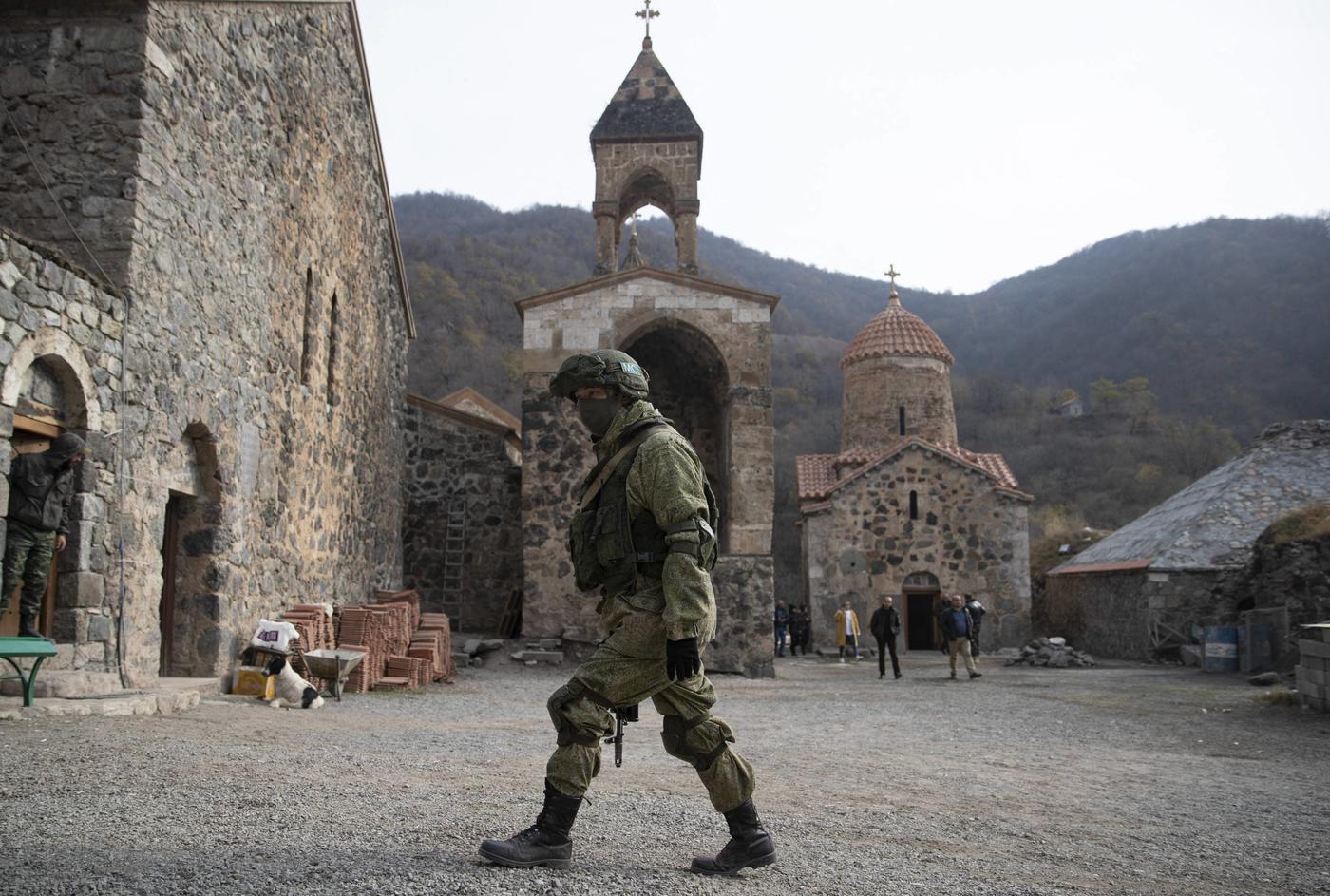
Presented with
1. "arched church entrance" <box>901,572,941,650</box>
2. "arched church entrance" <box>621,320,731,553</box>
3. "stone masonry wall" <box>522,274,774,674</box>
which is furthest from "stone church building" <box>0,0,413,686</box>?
"arched church entrance" <box>901,572,941,650</box>

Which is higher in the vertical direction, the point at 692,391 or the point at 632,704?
the point at 692,391

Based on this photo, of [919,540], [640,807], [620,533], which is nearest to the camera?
[620,533]

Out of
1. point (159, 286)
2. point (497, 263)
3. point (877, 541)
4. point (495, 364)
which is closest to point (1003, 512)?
point (877, 541)

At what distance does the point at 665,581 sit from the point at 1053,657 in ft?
57.7

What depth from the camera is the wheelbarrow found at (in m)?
9.41

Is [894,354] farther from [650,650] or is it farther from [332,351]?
[650,650]

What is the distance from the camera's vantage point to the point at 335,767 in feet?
17.5

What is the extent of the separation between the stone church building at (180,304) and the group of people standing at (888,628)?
8333mm

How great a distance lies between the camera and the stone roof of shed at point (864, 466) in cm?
2348

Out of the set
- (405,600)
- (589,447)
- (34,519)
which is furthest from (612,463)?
(589,447)

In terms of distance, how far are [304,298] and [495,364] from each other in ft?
141

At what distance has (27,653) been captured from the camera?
5977mm

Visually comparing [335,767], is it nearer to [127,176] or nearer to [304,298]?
[127,176]

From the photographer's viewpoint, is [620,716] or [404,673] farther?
[404,673]
